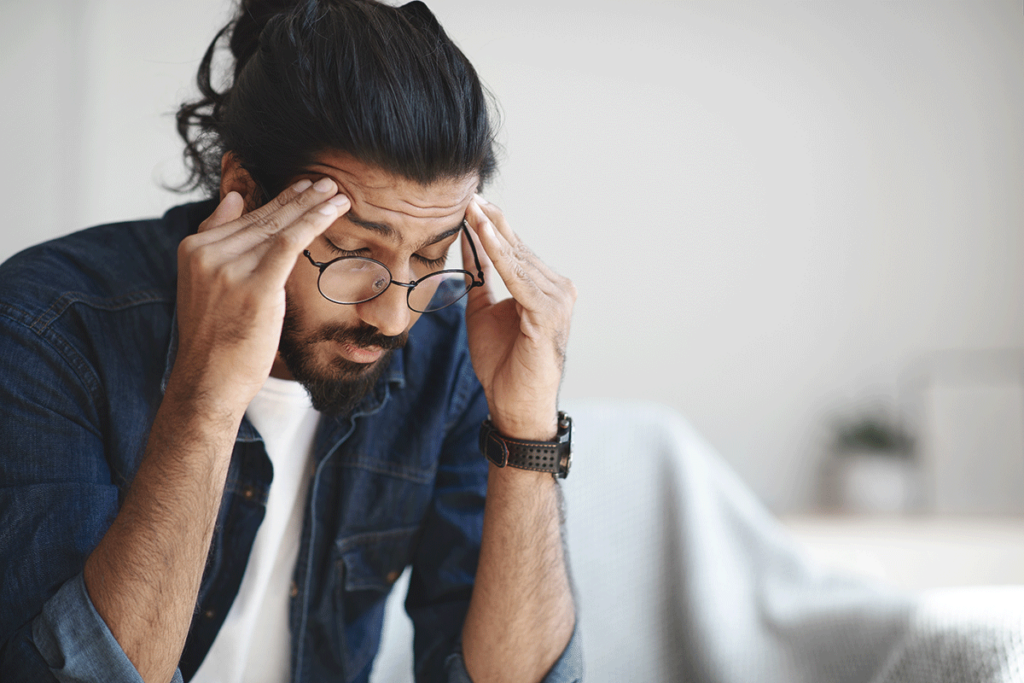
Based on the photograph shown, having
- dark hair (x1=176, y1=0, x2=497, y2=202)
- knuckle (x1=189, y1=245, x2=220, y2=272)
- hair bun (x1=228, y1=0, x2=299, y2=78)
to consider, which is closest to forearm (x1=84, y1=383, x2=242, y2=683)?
knuckle (x1=189, y1=245, x2=220, y2=272)

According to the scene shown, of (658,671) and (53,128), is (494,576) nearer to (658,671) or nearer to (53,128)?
(658,671)

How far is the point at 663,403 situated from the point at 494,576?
2614mm

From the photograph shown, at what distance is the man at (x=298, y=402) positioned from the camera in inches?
32.9

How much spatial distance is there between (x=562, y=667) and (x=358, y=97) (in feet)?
2.87

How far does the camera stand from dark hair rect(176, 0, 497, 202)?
38.8 inches

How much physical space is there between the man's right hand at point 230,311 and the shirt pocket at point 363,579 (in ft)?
1.53

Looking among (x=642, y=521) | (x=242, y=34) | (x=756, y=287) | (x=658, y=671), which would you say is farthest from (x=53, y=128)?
(x=756, y=287)

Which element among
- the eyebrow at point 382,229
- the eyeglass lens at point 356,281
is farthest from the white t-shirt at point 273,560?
the eyebrow at point 382,229

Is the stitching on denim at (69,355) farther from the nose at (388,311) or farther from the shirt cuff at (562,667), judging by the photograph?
the shirt cuff at (562,667)

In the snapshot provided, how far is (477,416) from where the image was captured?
4.48 ft

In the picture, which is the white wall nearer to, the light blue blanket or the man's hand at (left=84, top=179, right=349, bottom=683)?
the light blue blanket

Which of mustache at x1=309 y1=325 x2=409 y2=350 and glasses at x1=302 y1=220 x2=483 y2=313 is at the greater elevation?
glasses at x1=302 y1=220 x2=483 y2=313

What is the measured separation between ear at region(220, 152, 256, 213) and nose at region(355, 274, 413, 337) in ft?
0.74

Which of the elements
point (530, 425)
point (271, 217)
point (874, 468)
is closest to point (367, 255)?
point (271, 217)
